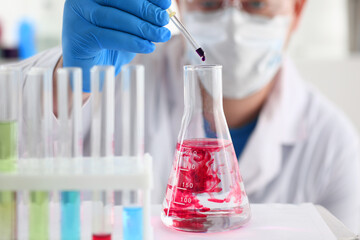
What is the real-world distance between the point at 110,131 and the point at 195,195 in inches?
7.5

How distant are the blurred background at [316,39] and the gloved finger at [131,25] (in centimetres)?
181

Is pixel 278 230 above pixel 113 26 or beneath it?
beneath

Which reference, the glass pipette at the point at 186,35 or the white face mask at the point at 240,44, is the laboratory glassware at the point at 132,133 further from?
the white face mask at the point at 240,44

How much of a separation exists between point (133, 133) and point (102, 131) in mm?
43

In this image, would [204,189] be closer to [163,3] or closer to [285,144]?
[163,3]

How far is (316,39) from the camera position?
2.88 m

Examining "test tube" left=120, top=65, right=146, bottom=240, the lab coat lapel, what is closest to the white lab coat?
the lab coat lapel

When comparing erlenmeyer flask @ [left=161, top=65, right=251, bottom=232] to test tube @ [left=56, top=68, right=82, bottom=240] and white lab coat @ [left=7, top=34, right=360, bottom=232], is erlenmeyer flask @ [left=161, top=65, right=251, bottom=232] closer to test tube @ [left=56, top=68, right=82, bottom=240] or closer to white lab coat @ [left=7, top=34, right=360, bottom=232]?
test tube @ [left=56, top=68, right=82, bottom=240]

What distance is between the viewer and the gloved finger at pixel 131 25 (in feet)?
2.84

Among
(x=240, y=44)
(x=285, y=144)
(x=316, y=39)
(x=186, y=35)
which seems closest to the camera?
(x=186, y=35)

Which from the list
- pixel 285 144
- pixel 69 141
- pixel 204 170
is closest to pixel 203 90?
pixel 204 170

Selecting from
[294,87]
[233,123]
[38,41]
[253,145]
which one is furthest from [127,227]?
[38,41]

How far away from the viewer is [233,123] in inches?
68.1

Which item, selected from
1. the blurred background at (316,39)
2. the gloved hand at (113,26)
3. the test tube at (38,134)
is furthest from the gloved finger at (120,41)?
the blurred background at (316,39)
